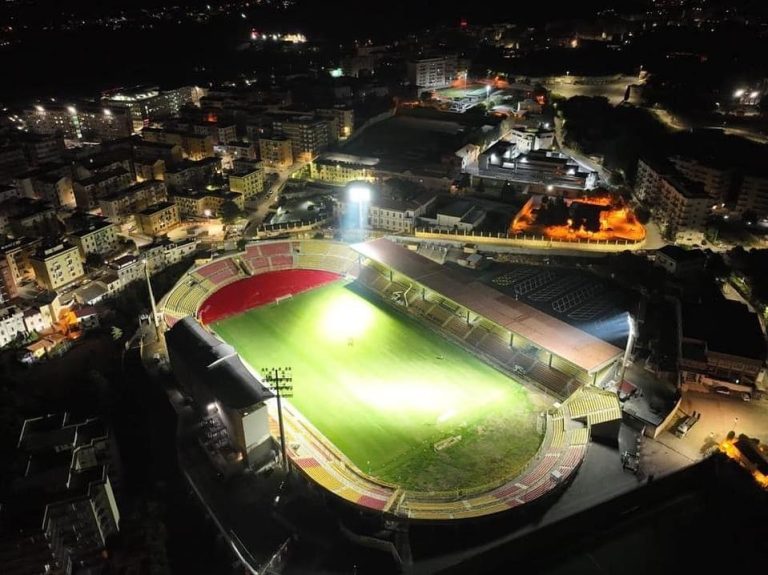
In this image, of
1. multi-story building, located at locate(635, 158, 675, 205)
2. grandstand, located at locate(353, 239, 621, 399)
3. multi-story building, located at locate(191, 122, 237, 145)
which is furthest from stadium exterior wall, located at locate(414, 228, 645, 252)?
multi-story building, located at locate(191, 122, 237, 145)

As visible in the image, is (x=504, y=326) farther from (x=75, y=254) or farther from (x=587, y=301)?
(x=75, y=254)

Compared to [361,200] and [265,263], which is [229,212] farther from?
[361,200]

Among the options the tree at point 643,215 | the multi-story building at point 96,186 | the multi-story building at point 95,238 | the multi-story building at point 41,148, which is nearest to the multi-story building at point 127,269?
the multi-story building at point 95,238

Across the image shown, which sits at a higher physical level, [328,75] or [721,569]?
[328,75]

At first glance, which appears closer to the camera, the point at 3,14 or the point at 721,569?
the point at 721,569

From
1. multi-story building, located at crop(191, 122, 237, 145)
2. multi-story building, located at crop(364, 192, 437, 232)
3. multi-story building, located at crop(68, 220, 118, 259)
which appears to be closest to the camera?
multi-story building, located at crop(68, 220, 118, 259)

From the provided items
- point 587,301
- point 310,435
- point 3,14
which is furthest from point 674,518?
point 3,14

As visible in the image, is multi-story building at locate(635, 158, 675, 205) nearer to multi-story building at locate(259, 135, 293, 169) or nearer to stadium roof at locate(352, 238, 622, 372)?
stadium roof at locate(352, 238, 622, 372)
